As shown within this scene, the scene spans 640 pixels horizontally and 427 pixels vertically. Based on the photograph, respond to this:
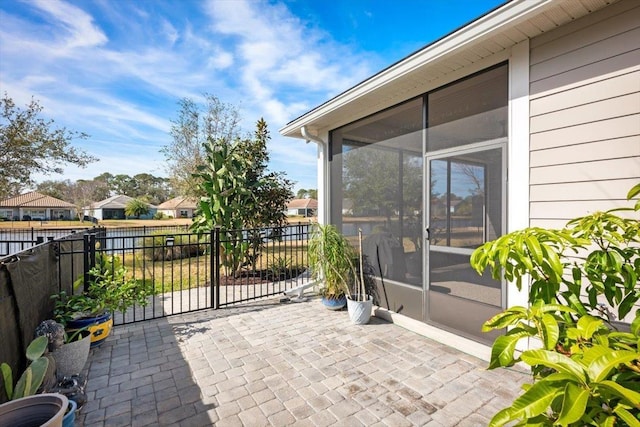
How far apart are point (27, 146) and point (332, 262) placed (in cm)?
1114

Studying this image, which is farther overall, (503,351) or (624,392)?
(503,351)

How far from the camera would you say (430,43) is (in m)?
2.90

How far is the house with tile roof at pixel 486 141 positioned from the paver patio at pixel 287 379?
66 cm

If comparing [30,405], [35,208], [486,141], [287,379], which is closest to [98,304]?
[30,405]

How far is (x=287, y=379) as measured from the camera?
2633 millimetres

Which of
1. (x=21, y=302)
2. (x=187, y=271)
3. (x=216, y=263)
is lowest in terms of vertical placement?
(x=187, y=271)

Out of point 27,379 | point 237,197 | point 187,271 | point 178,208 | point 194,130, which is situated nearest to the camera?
point 27,379

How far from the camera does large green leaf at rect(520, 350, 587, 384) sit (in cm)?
81

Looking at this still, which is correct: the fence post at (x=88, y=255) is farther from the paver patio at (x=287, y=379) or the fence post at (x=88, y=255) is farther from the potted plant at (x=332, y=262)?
the potted plant at (x=332, y=262)

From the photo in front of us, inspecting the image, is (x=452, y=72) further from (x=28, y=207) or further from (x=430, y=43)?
(x=28, y=207)

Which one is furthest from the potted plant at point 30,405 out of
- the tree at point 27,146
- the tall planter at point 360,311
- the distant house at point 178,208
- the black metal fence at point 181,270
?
the distant house at point 178,208

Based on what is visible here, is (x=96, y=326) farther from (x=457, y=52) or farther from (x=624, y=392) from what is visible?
(x=457, y=52)

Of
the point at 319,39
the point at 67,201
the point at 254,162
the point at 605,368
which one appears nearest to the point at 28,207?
the point at 67,201

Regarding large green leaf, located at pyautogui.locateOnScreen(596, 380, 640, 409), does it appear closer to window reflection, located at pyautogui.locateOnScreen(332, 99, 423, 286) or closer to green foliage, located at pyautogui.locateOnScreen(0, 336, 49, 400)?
green foliage, located at pyautogui.locateOnScreen(0, 336, 49, 400)
